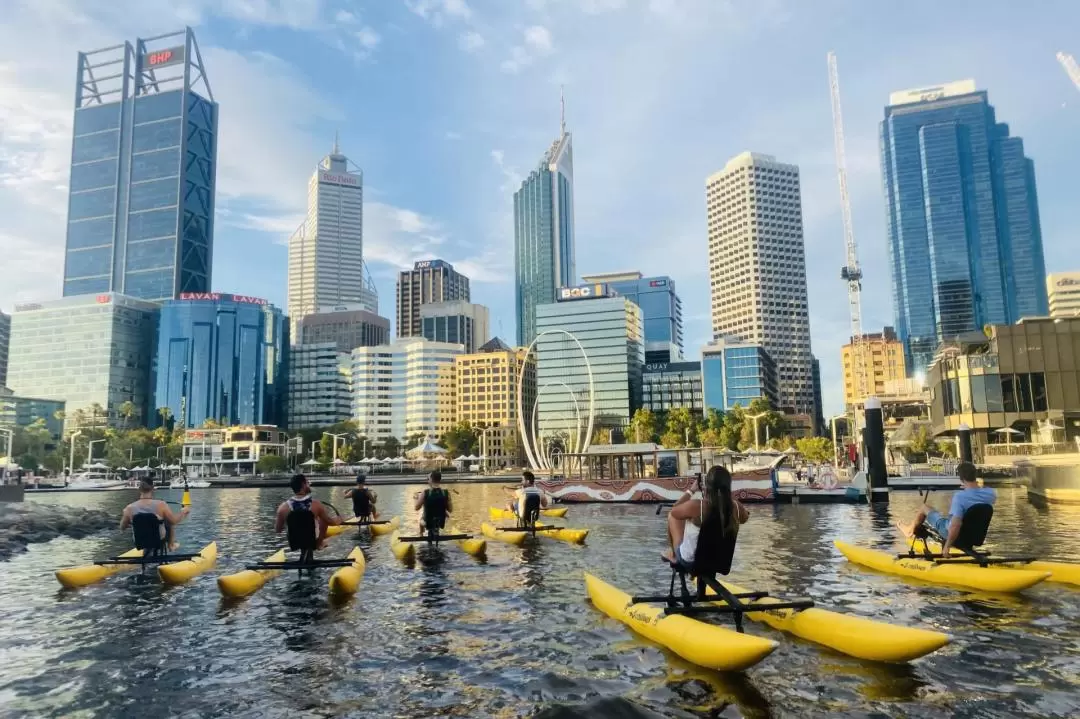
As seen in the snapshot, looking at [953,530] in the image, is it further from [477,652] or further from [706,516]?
[477,652]

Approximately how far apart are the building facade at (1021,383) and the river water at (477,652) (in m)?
Answer: 67.6

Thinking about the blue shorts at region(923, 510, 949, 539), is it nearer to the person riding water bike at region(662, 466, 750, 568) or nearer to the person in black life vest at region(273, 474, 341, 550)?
the person riding water bike at region(662, 466, 750, 568)

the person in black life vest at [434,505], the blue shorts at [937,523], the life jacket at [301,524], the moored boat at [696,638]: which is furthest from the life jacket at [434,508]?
the blue shorts at [937,523]

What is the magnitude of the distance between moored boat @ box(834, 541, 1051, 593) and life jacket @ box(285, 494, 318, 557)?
12.7m

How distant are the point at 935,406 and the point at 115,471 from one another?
149 meters

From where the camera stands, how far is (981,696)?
7.62 m

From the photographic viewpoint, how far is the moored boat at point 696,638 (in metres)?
8.08

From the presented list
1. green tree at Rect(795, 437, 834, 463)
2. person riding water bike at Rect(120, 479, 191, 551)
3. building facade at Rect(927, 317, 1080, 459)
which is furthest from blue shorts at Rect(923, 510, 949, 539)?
green tree at Rect(795, 437, 834, 463)

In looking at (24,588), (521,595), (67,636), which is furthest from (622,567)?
(24,588)

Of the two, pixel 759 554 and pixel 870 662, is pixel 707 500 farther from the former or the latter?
pixel 759 554

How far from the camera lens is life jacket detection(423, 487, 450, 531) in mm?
20133

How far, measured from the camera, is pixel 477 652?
10.0 m

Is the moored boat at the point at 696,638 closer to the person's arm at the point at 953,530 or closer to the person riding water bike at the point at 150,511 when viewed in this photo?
the person's arm at the point at 953,530

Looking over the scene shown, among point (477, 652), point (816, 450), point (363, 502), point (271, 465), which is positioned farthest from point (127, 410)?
point (477, 652)
